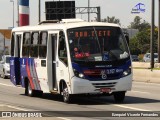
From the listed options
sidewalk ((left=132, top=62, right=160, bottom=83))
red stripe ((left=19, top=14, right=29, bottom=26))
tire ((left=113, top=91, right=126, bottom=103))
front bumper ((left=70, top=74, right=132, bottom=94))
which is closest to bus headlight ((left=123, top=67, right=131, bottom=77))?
front bumper ((left=70, top=74, right=132, bottom=94))

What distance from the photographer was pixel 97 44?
62.6 ft

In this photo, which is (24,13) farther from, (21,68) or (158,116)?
(158,116)

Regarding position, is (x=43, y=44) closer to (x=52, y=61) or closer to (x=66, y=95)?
(x=52, y=61)

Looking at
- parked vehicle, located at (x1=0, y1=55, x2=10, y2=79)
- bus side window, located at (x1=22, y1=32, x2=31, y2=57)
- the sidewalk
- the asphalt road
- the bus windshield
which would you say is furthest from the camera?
parked vehicle, located at (x1=0, y1=55, x2=10, y2=79)

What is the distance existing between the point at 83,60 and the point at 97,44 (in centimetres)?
83

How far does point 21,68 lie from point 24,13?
148 ft

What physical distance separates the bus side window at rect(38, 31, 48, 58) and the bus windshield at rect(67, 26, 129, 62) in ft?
6.28

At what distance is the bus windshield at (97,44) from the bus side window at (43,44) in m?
1.91

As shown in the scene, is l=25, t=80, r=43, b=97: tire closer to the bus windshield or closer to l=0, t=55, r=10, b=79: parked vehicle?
the bus windshield

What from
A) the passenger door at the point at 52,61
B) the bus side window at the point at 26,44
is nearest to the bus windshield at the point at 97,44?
the passenger door at the point at 52,61

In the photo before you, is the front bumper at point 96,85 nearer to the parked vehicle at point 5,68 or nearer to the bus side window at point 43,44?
the bus side window at point 43,44

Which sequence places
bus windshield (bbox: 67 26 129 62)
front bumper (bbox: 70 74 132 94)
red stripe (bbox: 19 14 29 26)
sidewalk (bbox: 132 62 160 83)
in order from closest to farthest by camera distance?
front bumper (bbox: 70 74 132 94)
bus windshield (bbox: 67 26 129 62)
sidewalk (bbox: 132 62 160 83)
red stripe (bbox: 19 14 29 26)

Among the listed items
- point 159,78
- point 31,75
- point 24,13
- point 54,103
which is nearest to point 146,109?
point 54,103

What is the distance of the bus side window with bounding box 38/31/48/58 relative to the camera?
68.6 ft
